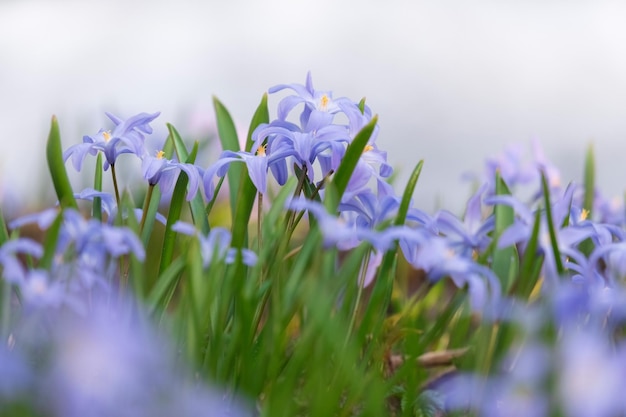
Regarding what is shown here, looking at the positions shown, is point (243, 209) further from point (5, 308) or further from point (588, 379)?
point (588, 379)

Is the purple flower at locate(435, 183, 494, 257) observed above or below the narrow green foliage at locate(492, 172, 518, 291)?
above

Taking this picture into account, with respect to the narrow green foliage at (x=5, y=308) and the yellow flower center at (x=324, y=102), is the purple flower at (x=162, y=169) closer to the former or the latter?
the yellow flower center at (x=324, y=102)

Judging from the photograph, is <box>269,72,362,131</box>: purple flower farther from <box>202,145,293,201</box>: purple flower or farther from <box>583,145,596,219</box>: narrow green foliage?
<box>583,145,596,219</box>: narrow green foliage

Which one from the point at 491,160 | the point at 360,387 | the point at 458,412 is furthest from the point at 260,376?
the point at 491,160

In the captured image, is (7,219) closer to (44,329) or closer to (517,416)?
(44,329)

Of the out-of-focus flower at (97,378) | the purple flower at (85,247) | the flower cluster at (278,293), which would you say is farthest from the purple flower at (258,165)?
the out-of-focus flower at (97,378)

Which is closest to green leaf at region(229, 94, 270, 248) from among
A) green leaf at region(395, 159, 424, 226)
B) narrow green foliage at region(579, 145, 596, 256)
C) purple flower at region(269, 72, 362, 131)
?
purple flower at region(269, 72, 362, 131)
